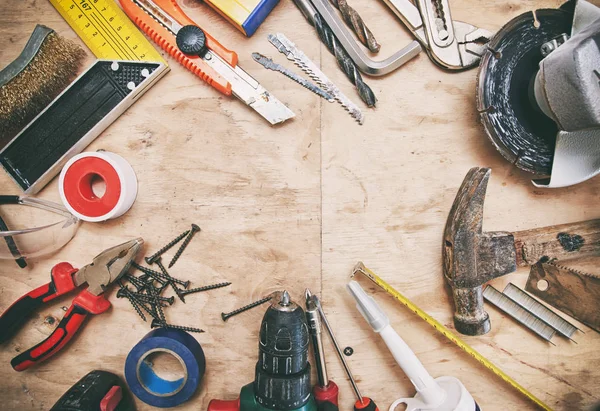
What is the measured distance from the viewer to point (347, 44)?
1106 millimetres

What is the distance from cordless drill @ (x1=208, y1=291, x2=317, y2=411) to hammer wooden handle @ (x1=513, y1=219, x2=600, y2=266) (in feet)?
1.89

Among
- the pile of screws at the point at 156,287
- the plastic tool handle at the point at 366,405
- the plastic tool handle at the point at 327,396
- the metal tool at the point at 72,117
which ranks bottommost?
the plastic tool handle at the point at 366,405

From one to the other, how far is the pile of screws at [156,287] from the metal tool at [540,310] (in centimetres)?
75

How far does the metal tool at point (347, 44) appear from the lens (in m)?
1.10

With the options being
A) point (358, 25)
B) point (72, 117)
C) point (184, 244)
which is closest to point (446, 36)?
point (358, 25)

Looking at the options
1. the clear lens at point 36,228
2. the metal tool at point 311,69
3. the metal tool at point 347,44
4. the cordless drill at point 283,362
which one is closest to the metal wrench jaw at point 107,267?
the clear lens at point 36,228

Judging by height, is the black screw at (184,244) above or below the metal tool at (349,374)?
above

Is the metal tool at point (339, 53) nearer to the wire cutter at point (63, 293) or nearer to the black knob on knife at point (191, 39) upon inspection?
the black knob on knife at point (191, 39)

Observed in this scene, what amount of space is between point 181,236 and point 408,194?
2.01 feet

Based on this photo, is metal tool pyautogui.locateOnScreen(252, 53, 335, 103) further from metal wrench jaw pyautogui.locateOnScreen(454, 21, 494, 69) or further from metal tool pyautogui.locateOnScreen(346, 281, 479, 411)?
metal tool pyautogui.locateOnScreen(346, 281, 479, 411)

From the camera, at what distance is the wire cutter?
108cm

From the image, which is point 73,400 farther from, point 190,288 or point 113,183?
point 113,183

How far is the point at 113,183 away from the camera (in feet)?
3.58

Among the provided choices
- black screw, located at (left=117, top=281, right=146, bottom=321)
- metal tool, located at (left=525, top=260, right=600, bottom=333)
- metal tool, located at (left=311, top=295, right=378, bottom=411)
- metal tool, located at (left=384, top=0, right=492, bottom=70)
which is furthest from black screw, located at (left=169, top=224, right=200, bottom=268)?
metal tool, located at (left=525, top=260, right=600, bottom=333)
